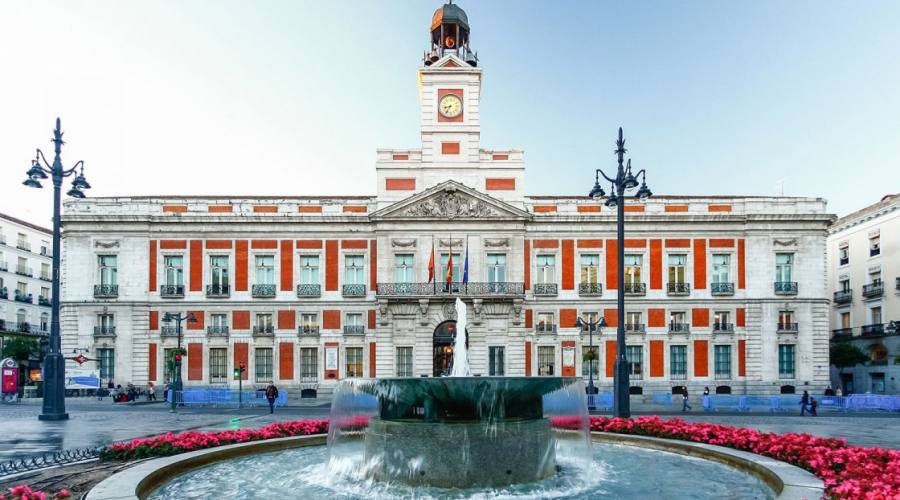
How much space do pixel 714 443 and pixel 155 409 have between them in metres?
25.8

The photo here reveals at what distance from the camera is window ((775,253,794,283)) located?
41125 mm

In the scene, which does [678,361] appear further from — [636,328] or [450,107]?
[450,107]

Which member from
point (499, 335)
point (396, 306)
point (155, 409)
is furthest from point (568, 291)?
point (155, 409)

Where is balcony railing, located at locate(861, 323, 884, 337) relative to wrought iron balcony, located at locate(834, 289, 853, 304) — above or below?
below

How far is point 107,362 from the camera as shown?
4044 centimetres

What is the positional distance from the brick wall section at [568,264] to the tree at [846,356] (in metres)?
17.5

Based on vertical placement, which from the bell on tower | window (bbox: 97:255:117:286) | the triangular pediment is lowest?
window (bbox: 97:255:117:286)

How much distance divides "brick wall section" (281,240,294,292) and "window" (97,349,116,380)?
413 inches

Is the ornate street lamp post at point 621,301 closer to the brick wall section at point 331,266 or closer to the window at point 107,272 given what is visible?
the brick wall section at point 331,266

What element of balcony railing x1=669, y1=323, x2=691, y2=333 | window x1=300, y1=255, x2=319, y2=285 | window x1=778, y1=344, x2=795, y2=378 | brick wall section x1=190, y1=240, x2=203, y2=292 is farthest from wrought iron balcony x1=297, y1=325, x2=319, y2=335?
window x1=778, y1=344, x2=795, y2=378

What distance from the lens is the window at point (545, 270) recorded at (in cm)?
4125

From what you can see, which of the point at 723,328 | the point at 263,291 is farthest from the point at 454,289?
the point at 723,328

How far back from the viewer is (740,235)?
41.2 metres

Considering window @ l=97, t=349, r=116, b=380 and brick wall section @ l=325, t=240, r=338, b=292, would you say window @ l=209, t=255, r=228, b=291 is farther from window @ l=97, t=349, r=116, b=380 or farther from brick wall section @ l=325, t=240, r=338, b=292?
window @ l=97, t=349, r=116, b=380
